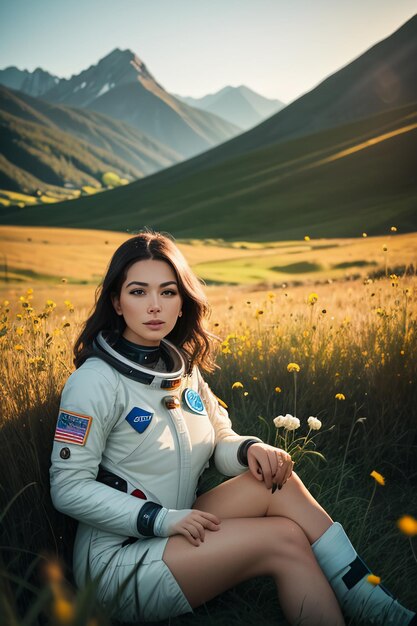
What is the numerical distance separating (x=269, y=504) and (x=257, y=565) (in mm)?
251

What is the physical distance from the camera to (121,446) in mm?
1713

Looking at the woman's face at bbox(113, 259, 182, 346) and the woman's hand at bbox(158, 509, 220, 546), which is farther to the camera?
the woman's face at bbox(113, 259, 182, 346)

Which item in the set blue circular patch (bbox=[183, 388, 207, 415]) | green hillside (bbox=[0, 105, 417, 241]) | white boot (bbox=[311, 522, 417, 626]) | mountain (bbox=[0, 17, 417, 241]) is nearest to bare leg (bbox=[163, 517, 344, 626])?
white boot (bbox=[311, 522, 417, 626])

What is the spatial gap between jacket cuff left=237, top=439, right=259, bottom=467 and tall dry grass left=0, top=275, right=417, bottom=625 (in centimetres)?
45

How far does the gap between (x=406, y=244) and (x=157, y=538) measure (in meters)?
4.02

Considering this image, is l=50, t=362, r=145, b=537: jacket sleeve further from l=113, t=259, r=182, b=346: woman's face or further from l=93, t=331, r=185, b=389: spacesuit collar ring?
l=113, t=259, r=182, b=346: woman's face

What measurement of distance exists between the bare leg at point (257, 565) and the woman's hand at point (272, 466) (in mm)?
193

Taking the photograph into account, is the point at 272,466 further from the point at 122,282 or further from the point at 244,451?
the point at 122,282

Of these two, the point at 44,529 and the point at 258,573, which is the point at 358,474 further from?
the point at 44,529

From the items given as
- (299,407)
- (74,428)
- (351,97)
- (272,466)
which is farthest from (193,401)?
(351,97)

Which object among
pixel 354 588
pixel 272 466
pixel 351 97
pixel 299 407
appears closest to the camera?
pixel 354 588

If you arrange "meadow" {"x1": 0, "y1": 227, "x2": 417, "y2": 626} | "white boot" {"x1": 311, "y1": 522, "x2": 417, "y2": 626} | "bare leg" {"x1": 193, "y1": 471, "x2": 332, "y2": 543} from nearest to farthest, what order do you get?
"white boot" {"x1": 311, "y1": 522, "x2": 417, "y2": 626} < "bare leg" {"x1": 193, "y1": 471, "x2": 332, "y2": 543} < "meadow" {"x1": 0, "y1": 227, "x2": 417, "y2": 626}

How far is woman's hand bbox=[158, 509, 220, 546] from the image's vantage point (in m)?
1.52

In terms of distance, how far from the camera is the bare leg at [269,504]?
1753 mm
